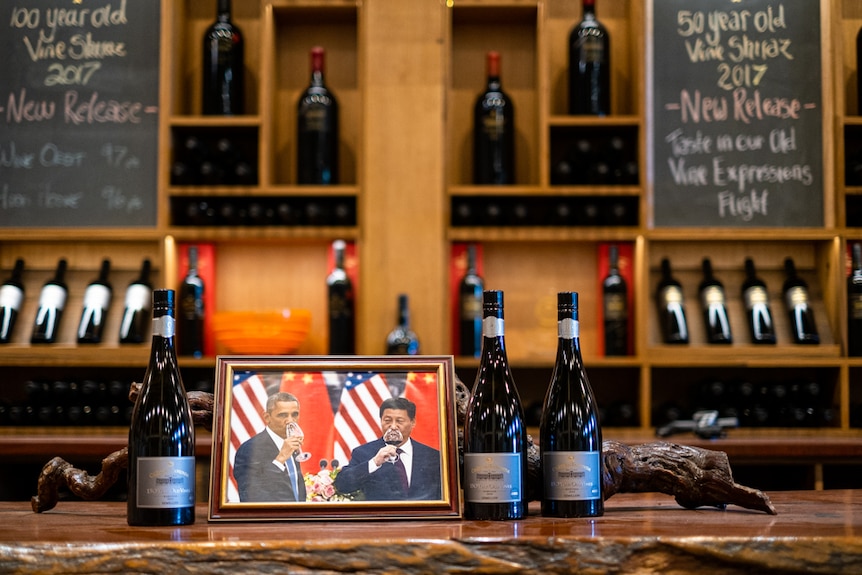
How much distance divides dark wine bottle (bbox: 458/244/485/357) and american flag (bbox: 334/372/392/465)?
2219 millimetres

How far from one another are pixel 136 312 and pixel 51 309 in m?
0.31

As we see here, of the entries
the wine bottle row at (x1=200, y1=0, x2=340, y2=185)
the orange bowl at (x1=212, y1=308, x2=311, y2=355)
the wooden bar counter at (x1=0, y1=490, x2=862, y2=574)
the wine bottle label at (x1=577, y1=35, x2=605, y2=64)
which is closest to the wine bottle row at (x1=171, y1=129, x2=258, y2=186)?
the wine bottle row at (x1=200, y1=0, x2=340, y2=185)

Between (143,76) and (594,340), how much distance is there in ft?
6.25

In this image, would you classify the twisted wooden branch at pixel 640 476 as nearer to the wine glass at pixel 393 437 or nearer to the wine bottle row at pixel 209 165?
the wine glass at pixel 393 437

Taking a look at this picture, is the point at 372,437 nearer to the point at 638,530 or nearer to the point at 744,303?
the point at 638,530

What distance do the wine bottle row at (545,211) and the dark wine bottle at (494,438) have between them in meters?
2.27

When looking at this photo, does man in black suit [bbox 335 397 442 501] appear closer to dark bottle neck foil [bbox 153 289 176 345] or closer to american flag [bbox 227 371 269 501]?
american flag [bbox 227 371 269 501]

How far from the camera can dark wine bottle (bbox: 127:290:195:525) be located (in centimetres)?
119

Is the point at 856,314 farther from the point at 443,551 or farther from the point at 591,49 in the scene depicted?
the point at 443,551

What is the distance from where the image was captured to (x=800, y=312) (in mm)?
3537

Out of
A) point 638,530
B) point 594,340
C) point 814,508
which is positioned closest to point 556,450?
point 638,530

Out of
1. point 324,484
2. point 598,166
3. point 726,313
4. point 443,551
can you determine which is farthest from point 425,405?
point 726,313

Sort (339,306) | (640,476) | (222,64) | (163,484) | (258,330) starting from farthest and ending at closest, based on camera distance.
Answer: (222,64) → (339,306) → (258,330) → (640,476) → (163,484)

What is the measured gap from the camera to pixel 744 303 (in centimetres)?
363
